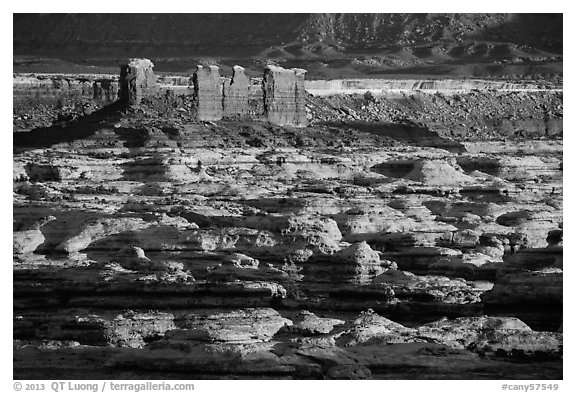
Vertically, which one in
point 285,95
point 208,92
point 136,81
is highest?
point 136,81

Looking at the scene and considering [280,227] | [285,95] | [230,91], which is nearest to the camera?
[280,227]

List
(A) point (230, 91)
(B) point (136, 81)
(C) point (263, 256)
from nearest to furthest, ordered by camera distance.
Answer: (C) point (263, 256) → (B) point (136, 81) → (A) point (230, 91)

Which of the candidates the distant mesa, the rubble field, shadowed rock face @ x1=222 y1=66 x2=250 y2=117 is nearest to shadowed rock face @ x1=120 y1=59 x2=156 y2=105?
the distant mesa

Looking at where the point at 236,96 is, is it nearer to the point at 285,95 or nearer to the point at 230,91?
the point at 230,91

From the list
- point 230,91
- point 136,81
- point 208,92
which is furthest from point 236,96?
point 136,81

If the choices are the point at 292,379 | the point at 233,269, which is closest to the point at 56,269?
the point at 233,269

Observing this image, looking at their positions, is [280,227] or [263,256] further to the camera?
[280,227]

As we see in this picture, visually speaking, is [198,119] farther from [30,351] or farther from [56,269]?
[30,351]
